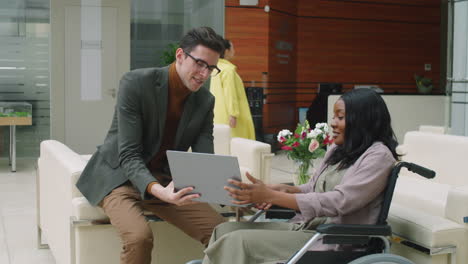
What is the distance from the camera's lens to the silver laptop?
258 cm

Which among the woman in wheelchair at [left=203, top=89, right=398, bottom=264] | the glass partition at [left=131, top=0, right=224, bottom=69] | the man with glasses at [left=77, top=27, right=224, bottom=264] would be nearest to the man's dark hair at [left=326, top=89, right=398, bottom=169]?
the woman in wheelchair at [left=203, top=89, right=398, bottom=264]

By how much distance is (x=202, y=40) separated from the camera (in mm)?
3107

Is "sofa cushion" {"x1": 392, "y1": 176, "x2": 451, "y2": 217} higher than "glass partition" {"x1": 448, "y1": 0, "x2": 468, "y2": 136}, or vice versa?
"glass partition" {"x1": 448, "y1": 0, "x2": 468, "y2": 136}

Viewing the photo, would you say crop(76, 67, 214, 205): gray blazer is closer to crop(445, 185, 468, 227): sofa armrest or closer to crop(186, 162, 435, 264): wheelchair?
crop(186, 162, 435, 264): wheelchair

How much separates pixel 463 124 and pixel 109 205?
214 inches

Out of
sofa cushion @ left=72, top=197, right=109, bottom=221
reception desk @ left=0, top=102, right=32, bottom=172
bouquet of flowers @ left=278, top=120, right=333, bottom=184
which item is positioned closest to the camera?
sofa cushion @ left=72, top=197, right=109, bottom=221

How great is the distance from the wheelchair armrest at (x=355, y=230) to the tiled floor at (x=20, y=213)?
278 centimetres

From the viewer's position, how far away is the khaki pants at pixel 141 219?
120 inches

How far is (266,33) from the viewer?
1207 centimetres

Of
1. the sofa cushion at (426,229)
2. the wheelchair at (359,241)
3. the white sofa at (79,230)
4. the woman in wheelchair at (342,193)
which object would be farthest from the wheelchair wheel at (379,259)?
the white sofa at (79,230)

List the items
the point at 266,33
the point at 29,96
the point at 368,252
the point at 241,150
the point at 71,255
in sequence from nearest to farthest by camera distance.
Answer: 1. the point at 368,252
2. the point at 71,255
3. the point at 241,150
4. the point at 29,96
5. the point at 266,33

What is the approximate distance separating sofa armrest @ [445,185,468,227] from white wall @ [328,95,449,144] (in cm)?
889

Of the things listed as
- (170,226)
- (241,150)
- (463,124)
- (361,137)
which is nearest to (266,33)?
(463,124)

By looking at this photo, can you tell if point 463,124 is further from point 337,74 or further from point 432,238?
point 337,74
